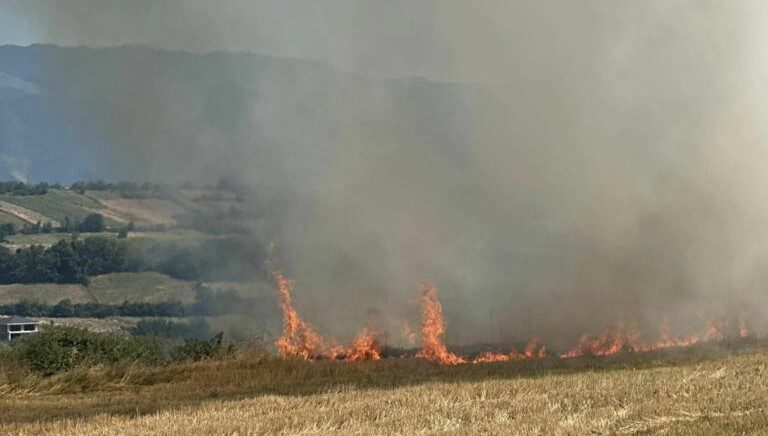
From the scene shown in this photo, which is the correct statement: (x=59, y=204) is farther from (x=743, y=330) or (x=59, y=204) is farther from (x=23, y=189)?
(x=743, y=330)

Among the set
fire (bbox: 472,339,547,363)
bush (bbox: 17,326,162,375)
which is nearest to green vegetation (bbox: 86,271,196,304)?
bush (bbox: 17,326,162,375)

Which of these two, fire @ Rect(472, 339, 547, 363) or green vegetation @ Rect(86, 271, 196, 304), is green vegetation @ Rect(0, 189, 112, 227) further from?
fire @ Rect(472, 339, 547, 363)

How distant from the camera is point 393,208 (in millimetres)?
36719

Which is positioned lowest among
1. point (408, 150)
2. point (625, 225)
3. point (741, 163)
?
point (625, 225)

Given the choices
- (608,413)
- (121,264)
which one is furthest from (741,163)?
(121,264)

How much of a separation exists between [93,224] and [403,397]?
100232 mm

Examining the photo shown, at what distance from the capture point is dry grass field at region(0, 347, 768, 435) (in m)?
14.1

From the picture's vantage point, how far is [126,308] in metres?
86.6

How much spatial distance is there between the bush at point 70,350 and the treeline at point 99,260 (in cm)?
5399

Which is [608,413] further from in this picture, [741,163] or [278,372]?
[741,163]

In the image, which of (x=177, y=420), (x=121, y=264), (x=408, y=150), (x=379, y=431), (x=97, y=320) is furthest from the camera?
(x=121, y=264)

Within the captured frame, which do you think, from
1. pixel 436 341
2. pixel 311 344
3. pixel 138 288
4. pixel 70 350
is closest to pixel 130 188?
pixel 138 288

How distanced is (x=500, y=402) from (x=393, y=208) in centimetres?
2062

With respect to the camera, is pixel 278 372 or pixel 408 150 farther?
pixel 408 150
